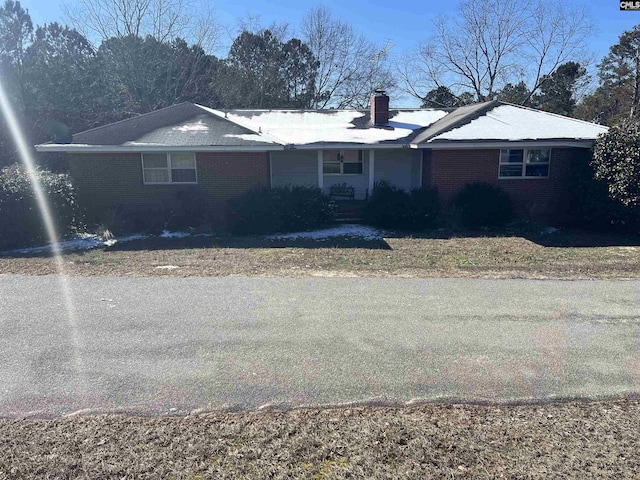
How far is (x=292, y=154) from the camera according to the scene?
17.0m

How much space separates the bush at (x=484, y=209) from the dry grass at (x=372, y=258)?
174 centimetres

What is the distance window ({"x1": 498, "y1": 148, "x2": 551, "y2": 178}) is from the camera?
15.0 m

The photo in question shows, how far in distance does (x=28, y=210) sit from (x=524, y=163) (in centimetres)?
1471

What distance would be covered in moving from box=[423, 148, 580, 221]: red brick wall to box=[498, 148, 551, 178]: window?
170 millimetres

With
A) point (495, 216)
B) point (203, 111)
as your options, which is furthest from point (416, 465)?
point (203, 111)

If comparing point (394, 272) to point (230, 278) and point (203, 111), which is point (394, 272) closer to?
point (230, 278)

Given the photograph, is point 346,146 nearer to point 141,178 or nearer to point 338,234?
point 338,234

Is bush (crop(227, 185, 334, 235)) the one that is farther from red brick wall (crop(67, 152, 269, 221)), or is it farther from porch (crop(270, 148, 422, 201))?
porch (crop(270, 148, 422, 201))

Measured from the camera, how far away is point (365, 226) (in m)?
14.4

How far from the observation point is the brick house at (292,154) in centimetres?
1392

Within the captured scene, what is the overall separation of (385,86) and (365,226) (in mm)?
25753

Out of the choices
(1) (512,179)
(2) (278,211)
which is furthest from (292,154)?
(1) (512,179)

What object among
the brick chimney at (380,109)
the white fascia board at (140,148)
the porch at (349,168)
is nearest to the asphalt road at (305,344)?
the white fascia board at (140,148)

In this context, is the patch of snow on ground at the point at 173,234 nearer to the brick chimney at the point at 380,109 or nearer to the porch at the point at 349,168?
the porch at the point at 349,168
